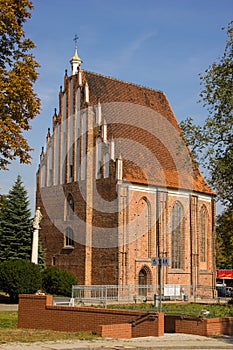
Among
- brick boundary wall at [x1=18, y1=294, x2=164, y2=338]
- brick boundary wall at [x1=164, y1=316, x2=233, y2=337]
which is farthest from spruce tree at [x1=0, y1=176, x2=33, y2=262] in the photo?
brick boundary wall at [x1=164, y1=316, x2=233, y2=337]

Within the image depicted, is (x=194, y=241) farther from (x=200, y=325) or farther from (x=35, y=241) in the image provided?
(x=200, y=325)

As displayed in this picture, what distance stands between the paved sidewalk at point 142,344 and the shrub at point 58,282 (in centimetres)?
1999

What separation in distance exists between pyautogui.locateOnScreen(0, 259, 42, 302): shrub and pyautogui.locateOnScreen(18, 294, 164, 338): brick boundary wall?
12379mm

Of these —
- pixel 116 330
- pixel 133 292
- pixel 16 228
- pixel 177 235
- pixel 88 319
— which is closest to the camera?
pixel 116 330

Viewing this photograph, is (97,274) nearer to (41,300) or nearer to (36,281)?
(36,281)

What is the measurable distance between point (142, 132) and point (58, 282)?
13912mm

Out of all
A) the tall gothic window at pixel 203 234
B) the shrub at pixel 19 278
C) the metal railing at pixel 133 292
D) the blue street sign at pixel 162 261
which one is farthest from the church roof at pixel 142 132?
the blue street sign at pixel 162 261

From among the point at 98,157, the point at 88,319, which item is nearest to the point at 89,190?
the point at 98,157

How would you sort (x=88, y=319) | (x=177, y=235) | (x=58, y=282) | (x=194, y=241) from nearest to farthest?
(x=88, y=319) < (x=58, y=282) < (x=177, y=235) < (x=194, y=241)

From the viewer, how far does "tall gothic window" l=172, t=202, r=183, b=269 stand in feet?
128

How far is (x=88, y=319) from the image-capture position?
52.5 feet

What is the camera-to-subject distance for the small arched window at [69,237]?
38.0 meters

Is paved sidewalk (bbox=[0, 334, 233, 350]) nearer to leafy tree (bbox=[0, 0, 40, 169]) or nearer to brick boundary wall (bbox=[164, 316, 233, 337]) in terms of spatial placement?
brick boundary wall (bbox=[164, 316, 233, 337])

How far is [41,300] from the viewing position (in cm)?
1733
